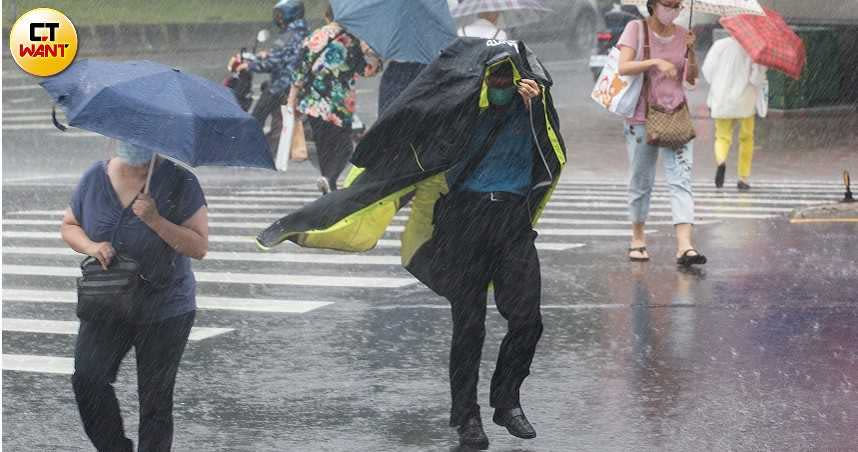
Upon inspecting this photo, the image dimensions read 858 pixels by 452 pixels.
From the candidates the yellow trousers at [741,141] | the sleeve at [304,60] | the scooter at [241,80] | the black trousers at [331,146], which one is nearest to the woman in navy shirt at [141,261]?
the sleeve at [304,60]

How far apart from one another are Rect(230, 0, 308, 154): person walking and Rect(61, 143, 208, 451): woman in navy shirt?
9829mm

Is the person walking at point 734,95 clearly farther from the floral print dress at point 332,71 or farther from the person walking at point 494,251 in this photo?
the person walking at point 494,251

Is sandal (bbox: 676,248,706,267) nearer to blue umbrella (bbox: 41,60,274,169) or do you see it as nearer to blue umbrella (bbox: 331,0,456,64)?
blue umbrella (bbox: 331,0,456,64)

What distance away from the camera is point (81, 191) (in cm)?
584

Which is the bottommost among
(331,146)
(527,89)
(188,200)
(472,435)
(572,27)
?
(572,27)

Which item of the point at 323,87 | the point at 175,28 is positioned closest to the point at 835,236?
the point at 323,87

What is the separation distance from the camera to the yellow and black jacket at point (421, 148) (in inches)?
267

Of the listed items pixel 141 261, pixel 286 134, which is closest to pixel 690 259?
pixel 286 134

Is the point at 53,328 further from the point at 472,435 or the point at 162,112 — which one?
the point at 162,112

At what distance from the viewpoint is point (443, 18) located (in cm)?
1210

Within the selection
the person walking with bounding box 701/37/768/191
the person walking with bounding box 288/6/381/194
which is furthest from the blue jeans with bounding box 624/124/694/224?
the person walking with bounding box 701/37/768/191

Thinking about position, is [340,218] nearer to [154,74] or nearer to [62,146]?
[154,74]

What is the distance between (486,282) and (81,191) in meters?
1.95

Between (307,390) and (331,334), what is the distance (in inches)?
54.3
